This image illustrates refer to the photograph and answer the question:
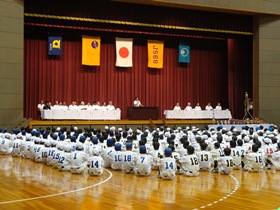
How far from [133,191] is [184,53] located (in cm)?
2321

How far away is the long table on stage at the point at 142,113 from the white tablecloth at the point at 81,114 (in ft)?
2.80

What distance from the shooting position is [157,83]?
32.1 m

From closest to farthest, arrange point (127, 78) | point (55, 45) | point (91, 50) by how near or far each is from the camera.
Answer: point (55, 45) → point (91, 50) → point (127, 78)

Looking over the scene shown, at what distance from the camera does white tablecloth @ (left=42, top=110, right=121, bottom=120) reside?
83.6 ft

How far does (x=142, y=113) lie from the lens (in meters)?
27.4

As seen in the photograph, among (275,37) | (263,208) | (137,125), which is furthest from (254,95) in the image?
(263,208)

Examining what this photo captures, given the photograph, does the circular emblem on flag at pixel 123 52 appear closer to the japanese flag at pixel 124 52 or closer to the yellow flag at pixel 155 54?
the japanese flag at pixel 124 52

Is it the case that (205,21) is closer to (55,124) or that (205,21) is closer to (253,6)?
(253,6)

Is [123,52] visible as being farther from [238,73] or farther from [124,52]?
[238,73]

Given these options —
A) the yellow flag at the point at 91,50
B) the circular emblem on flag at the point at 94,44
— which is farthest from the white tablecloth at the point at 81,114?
the circular emblem on flag at the point at 94,44

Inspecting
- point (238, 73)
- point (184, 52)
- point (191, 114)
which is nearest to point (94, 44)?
point (184, 52)

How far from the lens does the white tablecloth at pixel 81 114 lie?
83.6 ft

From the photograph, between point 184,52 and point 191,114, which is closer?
point 191,114

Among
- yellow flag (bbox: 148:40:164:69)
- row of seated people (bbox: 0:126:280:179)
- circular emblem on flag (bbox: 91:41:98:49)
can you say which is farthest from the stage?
row of seated people (bbox: 0:126:280:179)
